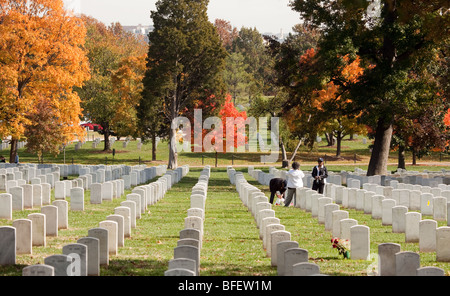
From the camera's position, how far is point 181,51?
4825cm

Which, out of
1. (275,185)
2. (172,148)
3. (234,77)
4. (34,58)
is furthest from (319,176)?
(234,77)

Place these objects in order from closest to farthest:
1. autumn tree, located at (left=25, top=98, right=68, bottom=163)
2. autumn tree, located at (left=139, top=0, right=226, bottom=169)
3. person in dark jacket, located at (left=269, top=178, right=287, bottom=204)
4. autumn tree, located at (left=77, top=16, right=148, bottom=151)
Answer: person in dark jacket, located at (left=269, top=178, right=287, bottom=204) → autumn tree, located at (left=25, top=98, right=68, bottom=163) → autumn tree, located at (left=139, top=0, right=226, bottom=169) → autumn tree, located at (left=77, top=16, right=148, bottom=151)

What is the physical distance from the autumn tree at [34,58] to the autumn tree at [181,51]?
873cm

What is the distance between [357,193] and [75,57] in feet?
74.4

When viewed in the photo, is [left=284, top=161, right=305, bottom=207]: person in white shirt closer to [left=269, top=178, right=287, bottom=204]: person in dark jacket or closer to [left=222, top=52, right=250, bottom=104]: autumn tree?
[left=269, top=178, right=287, bottom=204]: person in dark jacket

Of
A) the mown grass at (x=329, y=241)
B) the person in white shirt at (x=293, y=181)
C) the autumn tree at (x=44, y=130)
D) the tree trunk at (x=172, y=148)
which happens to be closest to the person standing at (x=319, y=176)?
the person in white shirt at (x=293, y=181)

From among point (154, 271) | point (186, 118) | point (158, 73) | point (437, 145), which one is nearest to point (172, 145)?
point (186, 118)

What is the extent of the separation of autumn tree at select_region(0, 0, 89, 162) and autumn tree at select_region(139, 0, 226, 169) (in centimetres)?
873

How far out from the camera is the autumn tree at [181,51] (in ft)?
158

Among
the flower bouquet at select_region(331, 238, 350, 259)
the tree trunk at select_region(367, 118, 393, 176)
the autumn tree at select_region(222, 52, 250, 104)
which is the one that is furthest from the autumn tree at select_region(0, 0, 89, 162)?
the autumn tree at select_region(222, 52, 250, 104)

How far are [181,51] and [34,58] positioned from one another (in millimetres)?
12612

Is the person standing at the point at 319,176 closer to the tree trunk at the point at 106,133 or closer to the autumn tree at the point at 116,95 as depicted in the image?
the autumn tree at the point at 116,95

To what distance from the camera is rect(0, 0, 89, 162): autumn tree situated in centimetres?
3744

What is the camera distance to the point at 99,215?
66.4 feet
